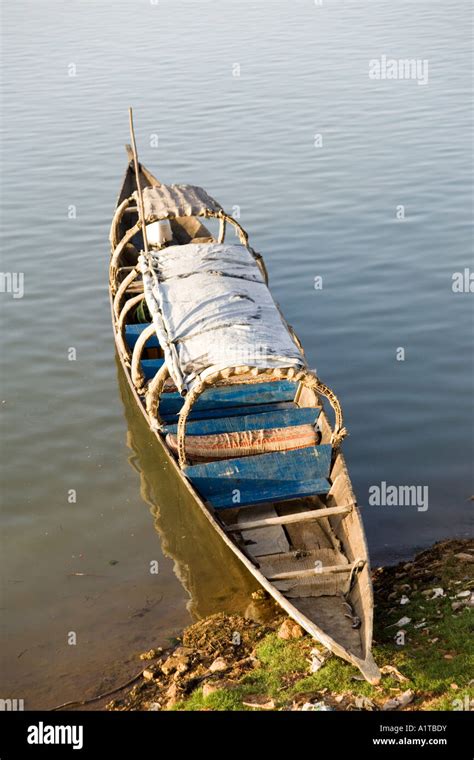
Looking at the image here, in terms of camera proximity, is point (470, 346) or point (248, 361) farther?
point (470, 346)

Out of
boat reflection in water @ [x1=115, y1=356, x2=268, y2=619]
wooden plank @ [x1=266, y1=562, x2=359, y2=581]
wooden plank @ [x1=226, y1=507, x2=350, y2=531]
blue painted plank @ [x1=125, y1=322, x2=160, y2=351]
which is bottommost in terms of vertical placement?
boat reflection in water @ [x1=115, y1=356, x2=268, y2=619]

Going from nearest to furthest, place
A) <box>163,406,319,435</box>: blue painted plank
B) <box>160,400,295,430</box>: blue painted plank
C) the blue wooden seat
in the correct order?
the blue wooden seat
<box>163,406,319,435</box>: blue painted plank
<box>160,400,295,430</box>: blue painted plank

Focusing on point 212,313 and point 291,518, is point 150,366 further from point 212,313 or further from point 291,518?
point 291,518

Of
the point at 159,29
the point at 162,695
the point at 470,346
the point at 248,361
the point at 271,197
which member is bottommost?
the point at 162,695

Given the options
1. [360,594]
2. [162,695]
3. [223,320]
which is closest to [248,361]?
[223,320]

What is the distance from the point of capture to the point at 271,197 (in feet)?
84.7

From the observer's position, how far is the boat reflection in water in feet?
39.7

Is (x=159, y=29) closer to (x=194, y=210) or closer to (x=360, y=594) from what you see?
(x=194, y=210)

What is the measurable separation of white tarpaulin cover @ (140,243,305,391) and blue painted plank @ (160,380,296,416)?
48.3 inches

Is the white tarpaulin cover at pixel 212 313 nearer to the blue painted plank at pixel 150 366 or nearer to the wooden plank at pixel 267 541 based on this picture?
the blue painted plank at pixel 150 366

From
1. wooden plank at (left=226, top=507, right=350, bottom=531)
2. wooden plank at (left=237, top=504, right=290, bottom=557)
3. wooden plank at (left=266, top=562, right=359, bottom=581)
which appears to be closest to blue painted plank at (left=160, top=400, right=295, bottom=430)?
wooden plank at (left=237, top=504, right=290, bottom=557)

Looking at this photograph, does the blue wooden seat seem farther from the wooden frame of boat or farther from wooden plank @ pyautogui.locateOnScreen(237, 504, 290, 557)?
wooden plank @ pyautogui.locateOnScreen(237, 504, 290, 557)

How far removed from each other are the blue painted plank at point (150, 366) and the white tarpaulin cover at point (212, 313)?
144 centimetres
